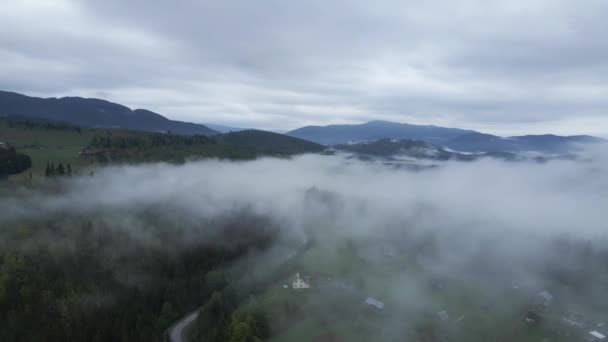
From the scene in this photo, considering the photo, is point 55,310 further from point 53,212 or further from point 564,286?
point 564,286

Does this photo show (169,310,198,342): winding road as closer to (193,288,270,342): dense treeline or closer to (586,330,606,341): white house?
(193,288,270,342): dense treeline

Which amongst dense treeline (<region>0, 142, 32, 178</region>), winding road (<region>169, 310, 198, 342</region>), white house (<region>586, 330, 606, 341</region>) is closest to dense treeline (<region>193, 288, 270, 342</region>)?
winding road (<region>169, 310, 198, 342</region>)

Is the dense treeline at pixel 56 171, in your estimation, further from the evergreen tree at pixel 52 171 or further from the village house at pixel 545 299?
the village house at pixel 545 299

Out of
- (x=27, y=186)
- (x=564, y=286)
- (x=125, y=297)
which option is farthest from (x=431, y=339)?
(x=27, y=186)

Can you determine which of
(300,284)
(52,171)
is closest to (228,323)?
(300,284)

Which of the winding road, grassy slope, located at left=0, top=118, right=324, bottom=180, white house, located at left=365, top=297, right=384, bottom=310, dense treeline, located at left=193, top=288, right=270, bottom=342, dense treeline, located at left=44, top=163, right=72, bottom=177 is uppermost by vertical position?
grassy slope, located at left=0, top=118, right=324, bottom=180

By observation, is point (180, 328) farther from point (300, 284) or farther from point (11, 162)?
point (11, 162)
